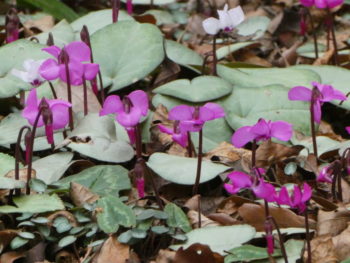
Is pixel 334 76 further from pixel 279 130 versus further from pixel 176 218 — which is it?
pixel 176 218

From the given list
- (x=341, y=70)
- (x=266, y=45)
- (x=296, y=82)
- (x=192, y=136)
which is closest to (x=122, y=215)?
(x=192, y=136)

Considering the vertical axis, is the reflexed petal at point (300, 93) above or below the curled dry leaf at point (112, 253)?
above

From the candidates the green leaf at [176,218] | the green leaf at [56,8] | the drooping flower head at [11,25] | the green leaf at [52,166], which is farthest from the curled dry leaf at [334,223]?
the green leaf at [56,8]

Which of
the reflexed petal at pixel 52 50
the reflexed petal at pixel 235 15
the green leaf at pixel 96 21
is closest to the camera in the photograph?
the reflexed petal at pixel 52 50

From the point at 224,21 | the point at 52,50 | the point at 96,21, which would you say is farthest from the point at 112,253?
the point at 96,21

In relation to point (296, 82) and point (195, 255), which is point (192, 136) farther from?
point (195, 255)

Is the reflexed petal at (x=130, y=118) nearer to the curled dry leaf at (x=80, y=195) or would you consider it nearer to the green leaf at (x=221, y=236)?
the curled dry leaf at (x=80, y=195)

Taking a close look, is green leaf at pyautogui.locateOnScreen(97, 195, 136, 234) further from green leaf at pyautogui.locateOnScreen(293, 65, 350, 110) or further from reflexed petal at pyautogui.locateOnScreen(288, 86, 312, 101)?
green leaf at pyautogui.locateOnScreen(293, 65, 350, 110)
